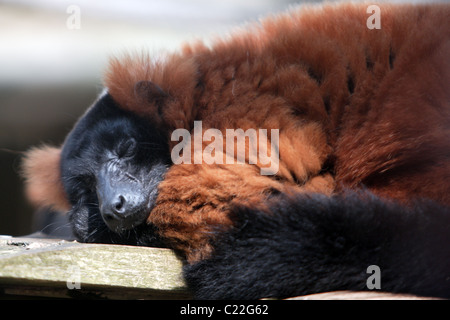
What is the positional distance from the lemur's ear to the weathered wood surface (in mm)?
958

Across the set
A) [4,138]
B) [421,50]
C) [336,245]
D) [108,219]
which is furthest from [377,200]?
[4,138]

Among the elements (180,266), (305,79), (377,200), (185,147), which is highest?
(305,79)

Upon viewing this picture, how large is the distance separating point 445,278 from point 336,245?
369 mm

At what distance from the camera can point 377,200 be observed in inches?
73.9

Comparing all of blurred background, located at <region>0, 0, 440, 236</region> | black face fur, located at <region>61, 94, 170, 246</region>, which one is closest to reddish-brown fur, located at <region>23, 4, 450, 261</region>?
black face fur, located at <region>61, 94, 170, 246</region>

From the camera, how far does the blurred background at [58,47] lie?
600 cm

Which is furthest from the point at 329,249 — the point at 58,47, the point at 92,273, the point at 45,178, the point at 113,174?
the point at 58,47

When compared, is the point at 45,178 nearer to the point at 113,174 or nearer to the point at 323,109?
the point at 113,174

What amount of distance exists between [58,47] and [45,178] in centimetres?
345

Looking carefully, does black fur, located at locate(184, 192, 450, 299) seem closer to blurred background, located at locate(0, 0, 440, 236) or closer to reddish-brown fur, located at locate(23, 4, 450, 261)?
reddish-brown fur, located at locate(23, 4, 450, 261)

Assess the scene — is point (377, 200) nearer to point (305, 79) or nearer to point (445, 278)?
point (445, 278)

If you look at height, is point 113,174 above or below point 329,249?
above

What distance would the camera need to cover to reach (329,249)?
1806 mm

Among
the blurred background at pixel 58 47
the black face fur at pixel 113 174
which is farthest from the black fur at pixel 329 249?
the blurred background at pixel 58 47
